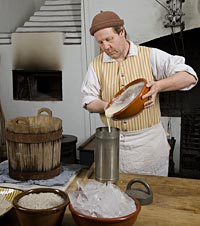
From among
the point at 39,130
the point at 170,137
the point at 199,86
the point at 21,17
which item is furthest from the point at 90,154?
the point at 21,17

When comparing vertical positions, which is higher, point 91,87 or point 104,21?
point 104,21

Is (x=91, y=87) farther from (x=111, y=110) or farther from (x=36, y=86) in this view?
(x=36, y=86)

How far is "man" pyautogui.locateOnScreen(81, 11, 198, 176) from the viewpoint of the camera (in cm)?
185

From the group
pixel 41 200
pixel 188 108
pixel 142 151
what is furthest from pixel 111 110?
pixel 188 108

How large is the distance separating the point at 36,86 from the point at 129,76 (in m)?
2.34

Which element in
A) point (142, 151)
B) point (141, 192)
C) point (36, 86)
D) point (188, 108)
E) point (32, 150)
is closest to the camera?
point (141, 192)

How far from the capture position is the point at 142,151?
1985 millimetres

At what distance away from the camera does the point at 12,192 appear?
A: 1.35 m

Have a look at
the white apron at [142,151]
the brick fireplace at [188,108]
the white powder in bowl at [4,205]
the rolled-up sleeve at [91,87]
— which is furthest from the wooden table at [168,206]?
the brick fireplace at [188,108]

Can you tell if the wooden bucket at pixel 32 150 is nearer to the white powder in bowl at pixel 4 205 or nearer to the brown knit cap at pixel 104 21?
the white powder in bowl at pixel 4 205

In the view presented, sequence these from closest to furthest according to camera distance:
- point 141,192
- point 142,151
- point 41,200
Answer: point 41,200
point 141,192
point 142,151

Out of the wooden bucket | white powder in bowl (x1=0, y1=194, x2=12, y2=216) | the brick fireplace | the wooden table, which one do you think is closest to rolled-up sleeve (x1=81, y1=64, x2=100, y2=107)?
the wooden bucket

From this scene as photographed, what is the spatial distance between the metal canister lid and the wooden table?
0.9 inches

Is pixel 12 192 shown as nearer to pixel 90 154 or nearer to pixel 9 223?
pixel 9 223
